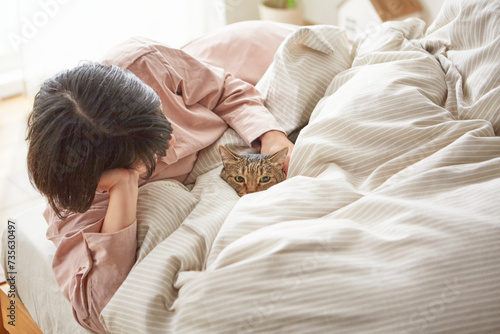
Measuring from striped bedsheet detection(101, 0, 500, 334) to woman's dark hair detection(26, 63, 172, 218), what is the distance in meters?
0.15

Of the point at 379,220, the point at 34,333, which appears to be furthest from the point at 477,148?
the point at 34,333

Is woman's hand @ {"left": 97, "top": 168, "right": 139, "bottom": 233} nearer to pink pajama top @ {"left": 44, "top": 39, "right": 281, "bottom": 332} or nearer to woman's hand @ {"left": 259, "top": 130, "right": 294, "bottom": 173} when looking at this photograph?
pink pajama top @ {"left": 44, "top": 39, "right": 281, "bottom": 332}

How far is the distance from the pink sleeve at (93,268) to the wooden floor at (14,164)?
0.88m

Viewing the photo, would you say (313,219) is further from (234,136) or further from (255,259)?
(234,136)

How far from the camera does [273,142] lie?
4.19 feet

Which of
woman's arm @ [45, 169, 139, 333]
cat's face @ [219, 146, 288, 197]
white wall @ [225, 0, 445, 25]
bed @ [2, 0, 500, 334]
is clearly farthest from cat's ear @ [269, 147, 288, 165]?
white wall @ [225, 0, 445, 25]

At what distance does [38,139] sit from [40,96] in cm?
8

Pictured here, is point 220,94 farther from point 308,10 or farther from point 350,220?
point 308,10

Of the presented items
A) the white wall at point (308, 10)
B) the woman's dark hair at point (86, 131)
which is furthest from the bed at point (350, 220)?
the white wall at point (308, 10)

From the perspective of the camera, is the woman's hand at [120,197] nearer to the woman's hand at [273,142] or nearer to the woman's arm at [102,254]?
the woman's arm at [102,254]

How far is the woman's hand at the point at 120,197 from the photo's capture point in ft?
3.20

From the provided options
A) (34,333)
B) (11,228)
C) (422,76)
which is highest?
(422,76)

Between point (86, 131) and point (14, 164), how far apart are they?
1.55 meters

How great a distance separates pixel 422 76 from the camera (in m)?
1.14
